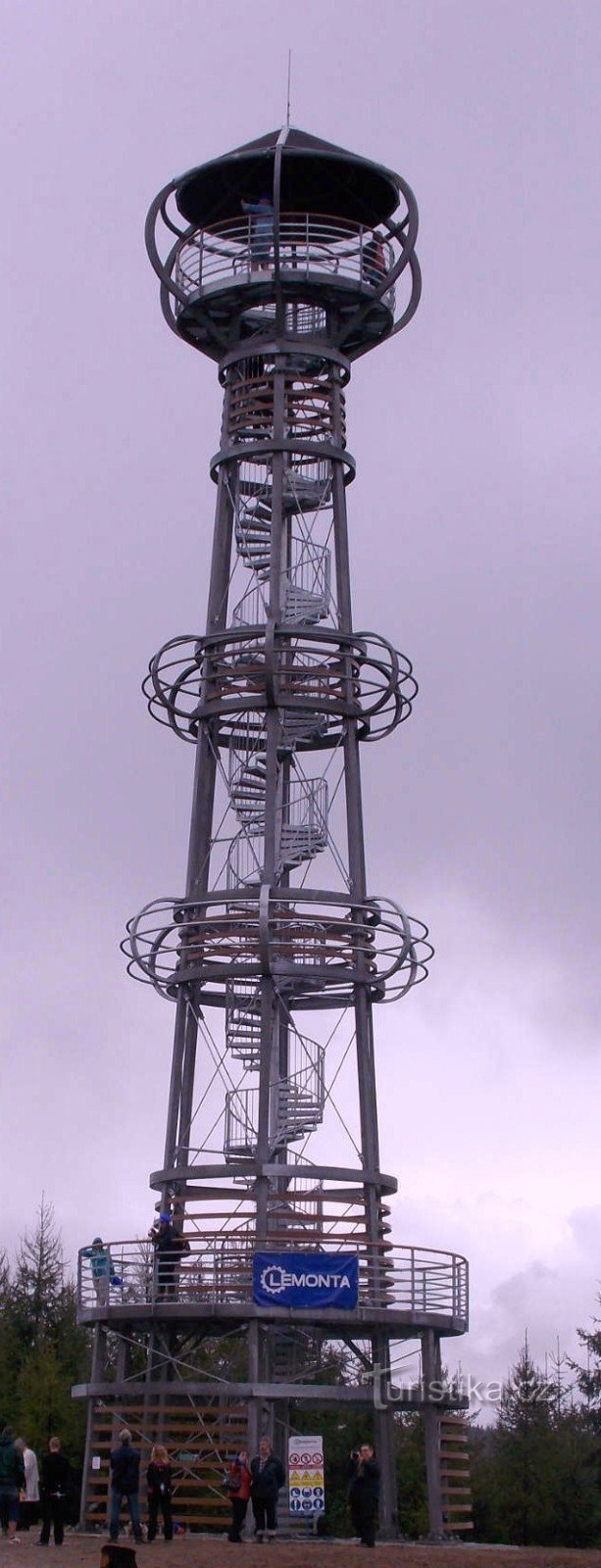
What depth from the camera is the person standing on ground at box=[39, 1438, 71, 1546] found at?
42531mm

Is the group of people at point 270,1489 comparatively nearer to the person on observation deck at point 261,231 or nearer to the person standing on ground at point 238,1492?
the person standing on ground at point 238,1492

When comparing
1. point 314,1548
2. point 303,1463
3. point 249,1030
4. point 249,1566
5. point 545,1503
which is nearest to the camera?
point 249,1566

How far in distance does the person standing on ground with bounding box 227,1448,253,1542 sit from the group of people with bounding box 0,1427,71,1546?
2887 millimetres

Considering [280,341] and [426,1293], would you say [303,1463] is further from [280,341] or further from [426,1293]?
[280,341]

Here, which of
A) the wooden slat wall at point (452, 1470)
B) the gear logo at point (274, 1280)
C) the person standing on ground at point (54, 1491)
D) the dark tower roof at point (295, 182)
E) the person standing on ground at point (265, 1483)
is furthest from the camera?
the dark tower roof at point (295, 182)

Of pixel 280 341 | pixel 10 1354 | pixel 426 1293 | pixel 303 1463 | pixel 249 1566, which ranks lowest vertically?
pixel 249 1566

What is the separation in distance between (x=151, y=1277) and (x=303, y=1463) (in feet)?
18.7

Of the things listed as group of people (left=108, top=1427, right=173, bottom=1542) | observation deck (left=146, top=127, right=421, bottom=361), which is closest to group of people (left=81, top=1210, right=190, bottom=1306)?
group of people (left=108, top=1427, right=173, bottom=1542)

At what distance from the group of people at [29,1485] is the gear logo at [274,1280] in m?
5.99

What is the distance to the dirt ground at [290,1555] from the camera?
40.3 m

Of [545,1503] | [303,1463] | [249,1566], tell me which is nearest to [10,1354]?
[545,1503]

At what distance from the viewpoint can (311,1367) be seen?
51.8 meters

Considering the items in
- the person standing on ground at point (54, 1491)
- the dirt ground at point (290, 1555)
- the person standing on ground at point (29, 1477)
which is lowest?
the dirt ground at point (290, 1555)

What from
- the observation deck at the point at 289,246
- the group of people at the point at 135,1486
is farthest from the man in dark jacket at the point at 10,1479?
the observation deck at the point at 289,246
